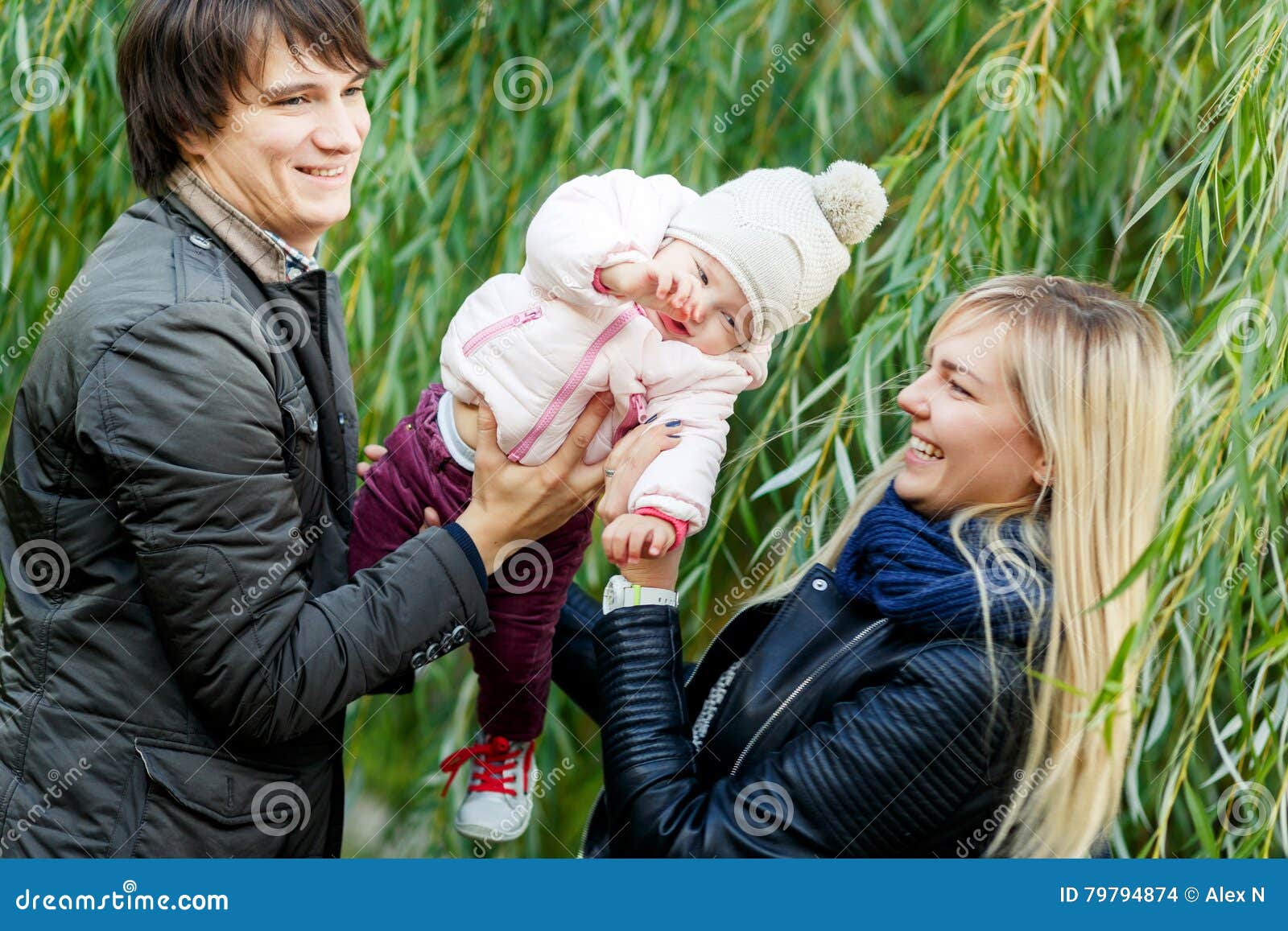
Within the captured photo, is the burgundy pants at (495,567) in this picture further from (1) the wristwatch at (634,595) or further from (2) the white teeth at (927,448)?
(2) the white teeth at (927,448)

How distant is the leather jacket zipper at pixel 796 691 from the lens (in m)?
1.45

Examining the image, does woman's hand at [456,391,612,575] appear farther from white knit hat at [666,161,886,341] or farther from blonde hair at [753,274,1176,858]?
blonde hair at [753,274,1176,858]

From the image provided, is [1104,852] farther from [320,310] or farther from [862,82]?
[862,82]

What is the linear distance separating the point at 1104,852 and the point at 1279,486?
51 centimetres

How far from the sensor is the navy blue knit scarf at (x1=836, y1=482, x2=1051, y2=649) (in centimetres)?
135

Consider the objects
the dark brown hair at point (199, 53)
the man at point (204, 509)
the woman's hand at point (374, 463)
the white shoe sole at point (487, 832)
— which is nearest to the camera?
the man at point (204, 509)

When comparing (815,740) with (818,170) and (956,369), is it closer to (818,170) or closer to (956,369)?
(956,369)

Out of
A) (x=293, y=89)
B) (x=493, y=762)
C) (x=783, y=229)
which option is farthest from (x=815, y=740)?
(x=293, y=89)

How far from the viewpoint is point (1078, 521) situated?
140cm

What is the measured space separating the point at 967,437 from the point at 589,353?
47cm

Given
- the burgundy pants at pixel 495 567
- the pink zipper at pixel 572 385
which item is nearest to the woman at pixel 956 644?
the pink zipper at pixel 572 385

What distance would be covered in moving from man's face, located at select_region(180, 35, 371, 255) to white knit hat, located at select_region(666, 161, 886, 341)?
1.36 feet

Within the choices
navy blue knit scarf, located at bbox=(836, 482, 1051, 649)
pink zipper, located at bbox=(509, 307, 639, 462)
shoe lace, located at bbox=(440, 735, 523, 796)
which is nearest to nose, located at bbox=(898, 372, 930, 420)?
navy blue knit scarf, located at bbox=(836, 482, 1051, 649)

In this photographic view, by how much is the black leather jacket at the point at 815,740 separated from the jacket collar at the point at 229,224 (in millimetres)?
578
